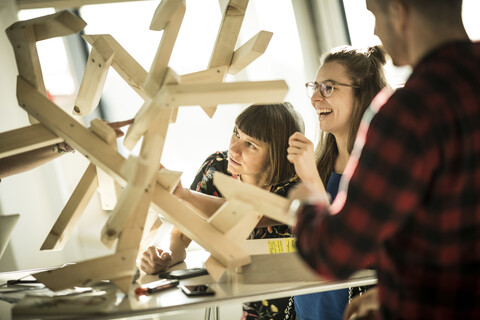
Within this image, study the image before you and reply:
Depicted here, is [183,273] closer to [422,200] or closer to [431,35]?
[422,200]

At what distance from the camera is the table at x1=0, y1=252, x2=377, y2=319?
130 cm

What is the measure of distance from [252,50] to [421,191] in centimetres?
86

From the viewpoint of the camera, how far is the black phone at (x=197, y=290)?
54.8 inches

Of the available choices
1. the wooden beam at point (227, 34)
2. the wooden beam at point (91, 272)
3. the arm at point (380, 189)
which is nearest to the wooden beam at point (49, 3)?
the wooden beam at point (227, 34)

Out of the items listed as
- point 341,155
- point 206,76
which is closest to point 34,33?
Result: point 206,76

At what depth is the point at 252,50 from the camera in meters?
1.60

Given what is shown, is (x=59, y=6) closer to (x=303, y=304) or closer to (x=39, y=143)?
(x=39, y=143)

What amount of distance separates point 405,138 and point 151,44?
2.85m

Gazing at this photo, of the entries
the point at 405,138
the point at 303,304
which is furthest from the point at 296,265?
the point at 405,138

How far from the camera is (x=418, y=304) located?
0.94 metres

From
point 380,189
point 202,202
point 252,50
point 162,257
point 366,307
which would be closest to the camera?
point 380,189

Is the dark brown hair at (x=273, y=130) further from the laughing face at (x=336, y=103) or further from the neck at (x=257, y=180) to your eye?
the laughing face at (x=336, y=103)

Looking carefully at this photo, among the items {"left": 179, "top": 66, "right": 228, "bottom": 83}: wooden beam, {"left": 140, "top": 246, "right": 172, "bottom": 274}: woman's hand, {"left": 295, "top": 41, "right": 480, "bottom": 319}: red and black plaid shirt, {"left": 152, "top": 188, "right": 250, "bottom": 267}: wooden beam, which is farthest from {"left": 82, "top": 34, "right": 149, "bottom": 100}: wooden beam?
{"left": 295, "top": 41, "right": 480, "bottom": 319}: red and black plaid shirt

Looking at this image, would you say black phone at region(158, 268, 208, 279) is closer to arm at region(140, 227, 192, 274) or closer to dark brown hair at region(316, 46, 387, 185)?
arm at region(140, 227, 192, 274)
